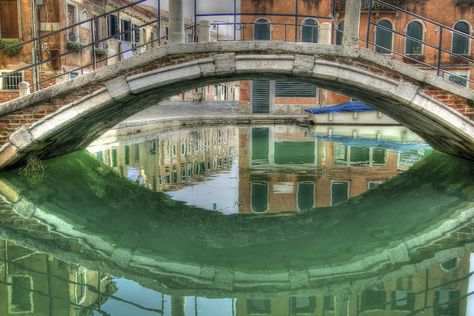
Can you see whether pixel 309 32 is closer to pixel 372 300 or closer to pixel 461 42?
pixel 461 42

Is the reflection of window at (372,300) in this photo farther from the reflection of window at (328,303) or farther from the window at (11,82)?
the window at (11,82)

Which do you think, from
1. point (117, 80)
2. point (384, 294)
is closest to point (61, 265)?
point (384, 294)

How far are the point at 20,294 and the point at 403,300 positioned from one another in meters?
3.00

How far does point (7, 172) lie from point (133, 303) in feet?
18.2

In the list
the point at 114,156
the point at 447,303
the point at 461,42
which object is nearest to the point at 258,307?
the point at 447,303

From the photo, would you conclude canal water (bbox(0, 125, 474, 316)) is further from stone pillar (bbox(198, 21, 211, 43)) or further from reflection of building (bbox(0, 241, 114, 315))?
stone pillar (bbox(198, 21, 211, 43))

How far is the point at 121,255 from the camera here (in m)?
5.05

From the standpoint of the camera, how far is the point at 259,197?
7.75m

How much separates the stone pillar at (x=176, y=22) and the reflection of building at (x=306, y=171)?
2.49 m

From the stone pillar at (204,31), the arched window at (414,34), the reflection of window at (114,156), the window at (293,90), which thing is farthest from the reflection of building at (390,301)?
the arched window at (414,34)

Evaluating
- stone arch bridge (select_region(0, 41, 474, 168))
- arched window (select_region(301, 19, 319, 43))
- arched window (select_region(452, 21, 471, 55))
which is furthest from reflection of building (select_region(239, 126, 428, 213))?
arched window (select_region(452, 21, 471, 55))

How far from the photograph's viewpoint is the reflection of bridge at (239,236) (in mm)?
4617

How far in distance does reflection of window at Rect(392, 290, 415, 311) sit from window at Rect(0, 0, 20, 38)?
1831 cm

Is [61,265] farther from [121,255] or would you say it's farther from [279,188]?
[279,188]
